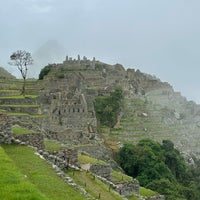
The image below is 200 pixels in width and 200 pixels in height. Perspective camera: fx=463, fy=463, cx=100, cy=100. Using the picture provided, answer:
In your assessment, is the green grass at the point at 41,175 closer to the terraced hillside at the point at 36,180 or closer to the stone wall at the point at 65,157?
the terraced hillside at the point at 36,180

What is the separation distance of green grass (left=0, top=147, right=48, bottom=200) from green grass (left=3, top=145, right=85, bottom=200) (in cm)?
75

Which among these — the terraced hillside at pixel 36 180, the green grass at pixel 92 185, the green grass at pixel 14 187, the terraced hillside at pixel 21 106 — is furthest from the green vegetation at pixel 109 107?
the green grass at pixel 14 187

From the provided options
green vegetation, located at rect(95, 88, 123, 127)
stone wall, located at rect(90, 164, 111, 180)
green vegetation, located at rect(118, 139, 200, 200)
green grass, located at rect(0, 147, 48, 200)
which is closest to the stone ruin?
green vegetation, located at rect(95, 88, 123, 127)

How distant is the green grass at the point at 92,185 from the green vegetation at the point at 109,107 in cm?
4158

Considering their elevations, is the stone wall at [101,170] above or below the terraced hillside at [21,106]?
below

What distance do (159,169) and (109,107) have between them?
54.5ft

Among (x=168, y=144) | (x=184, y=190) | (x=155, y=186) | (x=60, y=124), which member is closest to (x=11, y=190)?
(x=155, y=186)

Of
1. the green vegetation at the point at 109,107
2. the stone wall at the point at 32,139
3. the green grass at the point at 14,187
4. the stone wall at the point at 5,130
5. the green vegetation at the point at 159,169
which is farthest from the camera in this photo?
the green vegetation at the point at 109,107

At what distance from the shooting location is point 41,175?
38.0 feet

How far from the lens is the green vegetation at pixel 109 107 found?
188ft

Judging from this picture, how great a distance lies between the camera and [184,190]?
40.7m

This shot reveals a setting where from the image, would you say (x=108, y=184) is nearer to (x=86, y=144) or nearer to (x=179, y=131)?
(x=86, y=144)

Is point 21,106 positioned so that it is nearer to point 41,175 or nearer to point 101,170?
point 101,170

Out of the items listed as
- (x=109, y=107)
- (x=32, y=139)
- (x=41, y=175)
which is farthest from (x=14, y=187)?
(x=109, y=107)
